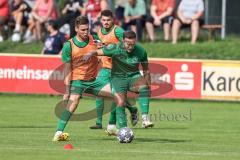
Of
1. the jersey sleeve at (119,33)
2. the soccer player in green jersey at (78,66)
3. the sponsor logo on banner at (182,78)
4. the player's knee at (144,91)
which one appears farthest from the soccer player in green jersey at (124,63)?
the sponsor logo on banner at (182,78)

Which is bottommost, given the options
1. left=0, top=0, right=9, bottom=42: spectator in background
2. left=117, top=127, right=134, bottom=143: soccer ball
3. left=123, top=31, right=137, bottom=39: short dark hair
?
left=0, top=0, right=9, bottom=42: spectator in background

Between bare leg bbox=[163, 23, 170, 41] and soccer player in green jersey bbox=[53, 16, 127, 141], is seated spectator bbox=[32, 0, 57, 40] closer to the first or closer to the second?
bare leg bbox=[163, 23, 170, 41]

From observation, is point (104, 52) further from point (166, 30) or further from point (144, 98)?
point (166, 30)

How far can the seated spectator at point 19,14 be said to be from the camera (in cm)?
2934

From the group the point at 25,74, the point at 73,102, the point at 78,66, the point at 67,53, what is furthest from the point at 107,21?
the point at 25,74


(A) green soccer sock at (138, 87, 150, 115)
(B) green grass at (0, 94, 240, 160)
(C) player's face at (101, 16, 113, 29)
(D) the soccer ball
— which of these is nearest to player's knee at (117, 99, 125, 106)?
(D) the soccer ball

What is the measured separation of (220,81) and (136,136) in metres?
9.45

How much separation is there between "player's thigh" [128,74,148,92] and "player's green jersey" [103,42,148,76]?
25 cm

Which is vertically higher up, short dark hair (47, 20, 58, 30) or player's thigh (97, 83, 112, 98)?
player's thigh (97, 83, 112, 98)

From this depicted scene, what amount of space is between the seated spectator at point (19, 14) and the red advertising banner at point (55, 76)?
3.47m

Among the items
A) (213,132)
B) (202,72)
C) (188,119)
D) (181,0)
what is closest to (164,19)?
(181,0)

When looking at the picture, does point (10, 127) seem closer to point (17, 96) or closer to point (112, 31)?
point (112, 31)

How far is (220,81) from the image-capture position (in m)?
25.3

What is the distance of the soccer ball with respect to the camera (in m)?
14.7
